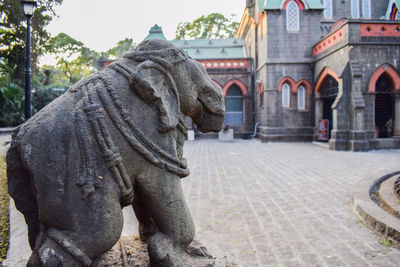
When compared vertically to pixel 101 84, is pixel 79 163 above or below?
below

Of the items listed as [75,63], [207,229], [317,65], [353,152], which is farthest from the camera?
[75,63]

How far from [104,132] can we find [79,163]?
0.63 feet

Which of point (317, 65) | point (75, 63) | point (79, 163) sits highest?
point (75, 63)

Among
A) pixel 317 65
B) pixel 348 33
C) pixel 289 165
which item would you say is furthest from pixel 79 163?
pixel 317 65

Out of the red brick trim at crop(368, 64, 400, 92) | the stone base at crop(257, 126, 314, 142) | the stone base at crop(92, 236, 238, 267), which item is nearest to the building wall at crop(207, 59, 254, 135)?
the stone base at crop(257, 126, 314, 142)

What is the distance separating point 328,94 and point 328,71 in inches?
51.7

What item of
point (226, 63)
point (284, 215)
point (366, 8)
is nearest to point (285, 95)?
point (226, 63)

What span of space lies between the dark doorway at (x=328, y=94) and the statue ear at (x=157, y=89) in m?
14.0

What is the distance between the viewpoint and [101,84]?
1.72 meters

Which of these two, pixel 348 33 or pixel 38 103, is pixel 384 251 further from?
pixel 38 103

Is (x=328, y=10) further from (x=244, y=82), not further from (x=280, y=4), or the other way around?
(x=244, y=82)

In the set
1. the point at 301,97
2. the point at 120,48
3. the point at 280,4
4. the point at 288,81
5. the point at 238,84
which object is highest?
the point at 120,48

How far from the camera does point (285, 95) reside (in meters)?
16.4

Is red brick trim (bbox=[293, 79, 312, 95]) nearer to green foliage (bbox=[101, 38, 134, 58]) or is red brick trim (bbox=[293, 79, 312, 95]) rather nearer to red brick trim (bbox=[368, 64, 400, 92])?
red brick trim (bbox=[368, 64, 400, 92])
